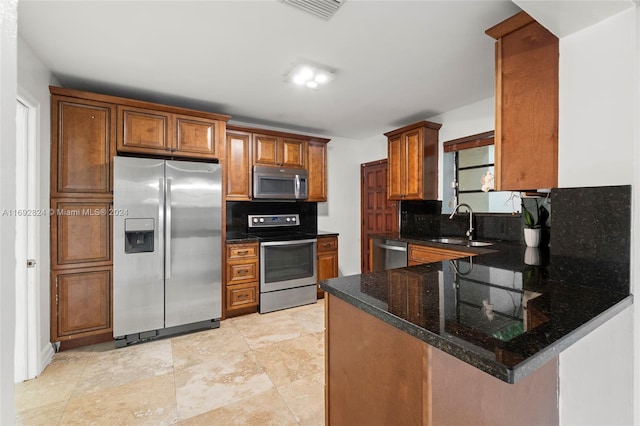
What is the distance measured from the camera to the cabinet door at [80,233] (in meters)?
2.57

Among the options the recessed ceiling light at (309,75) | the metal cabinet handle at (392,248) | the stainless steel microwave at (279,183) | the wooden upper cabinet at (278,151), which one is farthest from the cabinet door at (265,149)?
the metal cabinet handle at (392,248)

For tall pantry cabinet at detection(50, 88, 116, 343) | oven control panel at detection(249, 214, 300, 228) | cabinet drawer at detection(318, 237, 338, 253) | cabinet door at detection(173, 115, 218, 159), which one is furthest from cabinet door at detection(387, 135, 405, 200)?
tall pantry cabinet at detection(50, 88, 116, 343)

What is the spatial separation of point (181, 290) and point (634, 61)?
11.3ft

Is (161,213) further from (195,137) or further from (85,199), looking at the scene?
(195,137)

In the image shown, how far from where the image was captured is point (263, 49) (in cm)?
222

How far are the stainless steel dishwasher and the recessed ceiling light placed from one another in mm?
1922

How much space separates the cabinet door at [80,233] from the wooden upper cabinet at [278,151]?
172 cm

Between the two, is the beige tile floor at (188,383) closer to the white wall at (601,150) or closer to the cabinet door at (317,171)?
the white wall at (601,150)

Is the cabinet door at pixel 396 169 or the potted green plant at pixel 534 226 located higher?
the cabinet door at pixel 396 169

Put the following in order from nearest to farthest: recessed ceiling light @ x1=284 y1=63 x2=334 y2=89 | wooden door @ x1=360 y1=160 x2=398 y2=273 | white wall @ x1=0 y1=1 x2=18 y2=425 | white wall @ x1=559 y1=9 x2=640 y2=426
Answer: white wall @ x1=0 y1=1 x2=18 y2=425
white wall @ x1=559 y1=9 x2=640 y2=426
recessed ceiling light @ x1=284 y1=63 x2=334 y2=89
wooden door @ x1=360 y1=160 x2=398 y2=273

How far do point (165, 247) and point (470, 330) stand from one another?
2823mm

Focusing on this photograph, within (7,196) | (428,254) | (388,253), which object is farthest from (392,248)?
(7,196)

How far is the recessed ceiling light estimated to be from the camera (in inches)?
97.4

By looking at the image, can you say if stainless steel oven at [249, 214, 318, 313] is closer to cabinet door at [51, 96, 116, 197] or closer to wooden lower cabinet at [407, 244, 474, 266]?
wooden lower cabinet at [407, 244, 474, 266]
